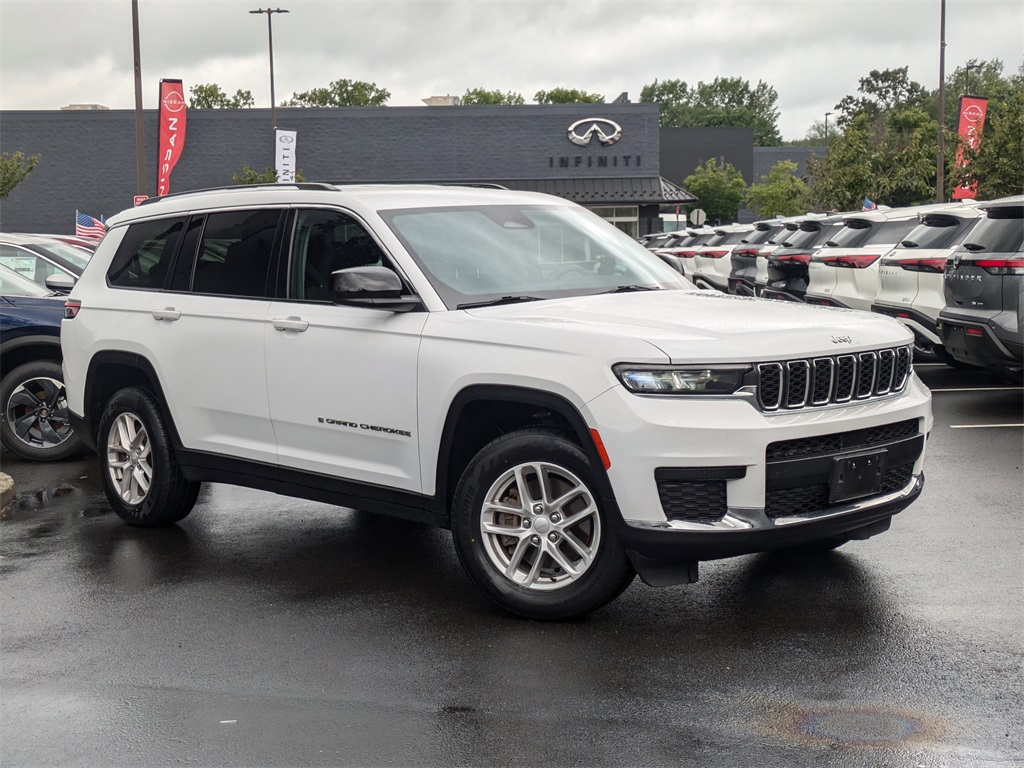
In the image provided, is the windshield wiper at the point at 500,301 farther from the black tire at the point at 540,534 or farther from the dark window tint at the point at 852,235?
the dark window tint at the point at 852,235

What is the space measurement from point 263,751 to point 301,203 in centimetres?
321

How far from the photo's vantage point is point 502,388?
533 cm

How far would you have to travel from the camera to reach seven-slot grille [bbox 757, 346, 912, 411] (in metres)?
5.01

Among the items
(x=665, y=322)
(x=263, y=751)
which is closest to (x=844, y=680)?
(x=665, y=322)

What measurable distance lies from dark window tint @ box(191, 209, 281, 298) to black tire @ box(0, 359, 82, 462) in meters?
3.73

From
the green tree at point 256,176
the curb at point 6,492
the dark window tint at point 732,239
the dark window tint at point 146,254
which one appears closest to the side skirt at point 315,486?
the dark window tint at point 146,254

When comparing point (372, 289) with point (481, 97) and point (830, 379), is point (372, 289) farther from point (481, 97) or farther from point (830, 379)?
point (481, 97)

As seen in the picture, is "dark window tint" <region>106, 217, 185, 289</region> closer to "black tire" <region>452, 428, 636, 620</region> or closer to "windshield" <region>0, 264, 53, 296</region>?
"black tire" <region>452, 428, 636, 620</region>

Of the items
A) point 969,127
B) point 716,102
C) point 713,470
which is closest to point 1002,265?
point 713,470

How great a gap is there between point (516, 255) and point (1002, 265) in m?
5.99

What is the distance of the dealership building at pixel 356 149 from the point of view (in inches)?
1991

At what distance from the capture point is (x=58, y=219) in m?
51.0

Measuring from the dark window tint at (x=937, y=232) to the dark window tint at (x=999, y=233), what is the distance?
1904 millimetres

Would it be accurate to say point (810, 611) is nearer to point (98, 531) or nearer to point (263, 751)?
point (263, 751)
